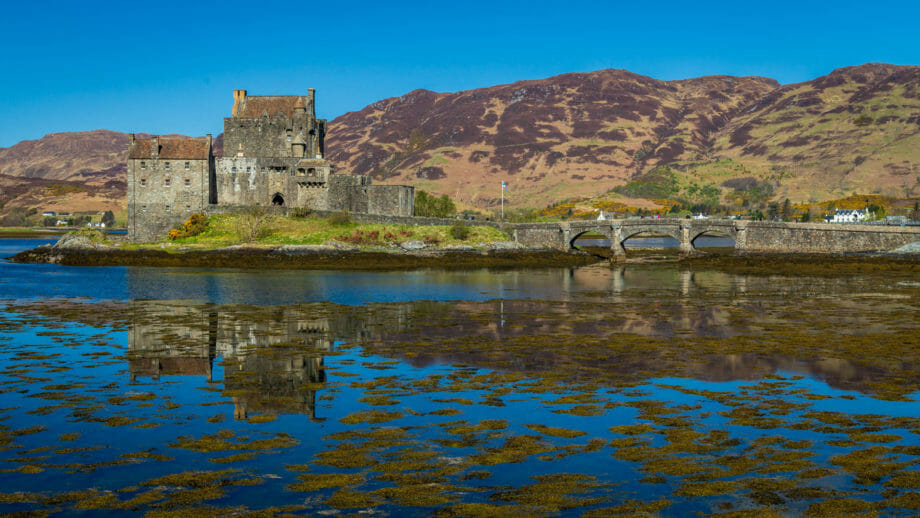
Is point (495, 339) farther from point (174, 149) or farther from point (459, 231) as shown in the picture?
point (174, 149)

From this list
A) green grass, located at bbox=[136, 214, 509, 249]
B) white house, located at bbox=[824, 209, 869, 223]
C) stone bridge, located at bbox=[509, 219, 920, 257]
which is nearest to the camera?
green grass, located at bbox=[136, 214, 509, 249]

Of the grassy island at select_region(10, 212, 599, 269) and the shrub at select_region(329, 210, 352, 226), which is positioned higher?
the shrub at select_region(329, 210, 352, 226)

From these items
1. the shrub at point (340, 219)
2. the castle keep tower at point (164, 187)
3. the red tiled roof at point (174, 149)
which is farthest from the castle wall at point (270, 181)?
the shrub at point (340, 219)

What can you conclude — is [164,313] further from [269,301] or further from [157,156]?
[157,156]

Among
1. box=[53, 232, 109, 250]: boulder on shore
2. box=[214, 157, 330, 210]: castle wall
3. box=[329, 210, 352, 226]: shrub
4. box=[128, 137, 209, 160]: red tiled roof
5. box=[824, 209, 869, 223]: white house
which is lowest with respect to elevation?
box=[53, 232, 109, 250]: boulder on shore

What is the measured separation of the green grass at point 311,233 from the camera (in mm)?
80625

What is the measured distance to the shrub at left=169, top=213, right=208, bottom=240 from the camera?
273ft

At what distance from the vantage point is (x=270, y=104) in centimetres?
9312

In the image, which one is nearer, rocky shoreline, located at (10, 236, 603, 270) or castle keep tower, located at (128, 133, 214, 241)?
rocky shoreline, located at (10, 236, 603, 270)

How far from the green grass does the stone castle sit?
3936 mm

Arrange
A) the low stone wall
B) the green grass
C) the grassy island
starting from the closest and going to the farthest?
the grassy island < the green grass < the low stone wall

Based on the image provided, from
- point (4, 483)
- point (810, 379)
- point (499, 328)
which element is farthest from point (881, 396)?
point (4, 483)

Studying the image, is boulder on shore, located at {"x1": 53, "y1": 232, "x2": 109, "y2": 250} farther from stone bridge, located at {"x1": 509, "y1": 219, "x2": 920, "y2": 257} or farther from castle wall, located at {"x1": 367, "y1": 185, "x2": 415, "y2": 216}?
stone bridge, located at {"x1": 509, "y1": 219, "x2": 920, "y2": 257}

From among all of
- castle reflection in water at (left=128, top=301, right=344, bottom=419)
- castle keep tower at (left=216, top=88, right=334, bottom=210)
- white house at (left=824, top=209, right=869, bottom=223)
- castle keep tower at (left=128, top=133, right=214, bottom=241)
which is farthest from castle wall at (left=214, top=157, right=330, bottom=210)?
white house at (left=824, top=209, right=869, bottom=223)
